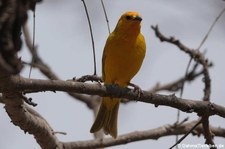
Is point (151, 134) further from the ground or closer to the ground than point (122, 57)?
closer to the ground

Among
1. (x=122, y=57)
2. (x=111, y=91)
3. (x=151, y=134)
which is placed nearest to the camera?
(x=111, y=91)

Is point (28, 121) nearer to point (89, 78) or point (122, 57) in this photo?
point (89, 78)

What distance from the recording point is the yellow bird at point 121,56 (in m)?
5.53

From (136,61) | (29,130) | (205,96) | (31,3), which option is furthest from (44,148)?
(31,3)

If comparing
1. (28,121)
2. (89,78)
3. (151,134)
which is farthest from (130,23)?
(28,121)

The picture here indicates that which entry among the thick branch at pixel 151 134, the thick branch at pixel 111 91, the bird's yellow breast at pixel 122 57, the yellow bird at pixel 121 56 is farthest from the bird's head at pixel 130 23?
the thick branch at pixel 111 91

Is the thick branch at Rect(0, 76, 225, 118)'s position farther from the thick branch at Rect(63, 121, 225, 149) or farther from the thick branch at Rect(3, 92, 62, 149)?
the thick branch at Rect(63, 121, 225, 149)

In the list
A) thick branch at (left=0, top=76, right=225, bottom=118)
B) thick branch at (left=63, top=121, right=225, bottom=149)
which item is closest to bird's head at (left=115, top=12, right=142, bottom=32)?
thick branch at (left=63, top=121, right=225, bottom=149)

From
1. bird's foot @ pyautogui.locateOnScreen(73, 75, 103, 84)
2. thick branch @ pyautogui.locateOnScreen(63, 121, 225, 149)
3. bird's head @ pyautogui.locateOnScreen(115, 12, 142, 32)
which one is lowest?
thick branch @ pyautogui.locateOnScreen(63, 121, 225, 149)

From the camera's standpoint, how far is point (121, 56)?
5.52m

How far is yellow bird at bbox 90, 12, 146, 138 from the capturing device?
553 centimetres

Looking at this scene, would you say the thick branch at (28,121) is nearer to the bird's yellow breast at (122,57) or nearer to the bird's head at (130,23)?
the bird's yellow breast at (122,57)

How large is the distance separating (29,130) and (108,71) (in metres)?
2.18

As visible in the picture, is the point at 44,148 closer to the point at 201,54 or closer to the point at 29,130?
the point at 29,130
